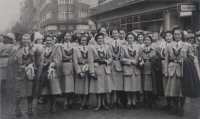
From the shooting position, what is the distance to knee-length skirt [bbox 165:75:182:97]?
547 centimetres

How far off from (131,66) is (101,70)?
68 centimetres

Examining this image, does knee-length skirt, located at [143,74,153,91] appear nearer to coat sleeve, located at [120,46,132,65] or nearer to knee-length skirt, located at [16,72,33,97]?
coat sleeve, located at [120,46,132,65]

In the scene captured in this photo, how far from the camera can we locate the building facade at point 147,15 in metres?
9.84

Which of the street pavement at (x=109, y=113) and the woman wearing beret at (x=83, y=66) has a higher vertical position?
the woman wearing beret at (x=83, y=66)

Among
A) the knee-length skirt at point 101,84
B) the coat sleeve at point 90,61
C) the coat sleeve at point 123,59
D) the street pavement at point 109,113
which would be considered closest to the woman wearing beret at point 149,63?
the coat sleeve at point 123,59

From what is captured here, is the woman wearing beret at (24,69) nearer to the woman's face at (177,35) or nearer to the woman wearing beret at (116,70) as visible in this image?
the woman wearing beret at (116,70)

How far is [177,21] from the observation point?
11195 millimetres

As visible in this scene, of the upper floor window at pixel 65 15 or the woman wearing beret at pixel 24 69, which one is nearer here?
the woman wearing beret at pixel 24 69

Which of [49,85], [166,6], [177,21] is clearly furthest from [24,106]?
[166,6]

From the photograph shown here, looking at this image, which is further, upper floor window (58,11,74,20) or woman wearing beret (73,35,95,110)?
upper floor window (58,11,74,20)

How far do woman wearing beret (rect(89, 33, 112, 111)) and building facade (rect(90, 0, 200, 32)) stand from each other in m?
3.27

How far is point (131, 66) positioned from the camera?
611cm

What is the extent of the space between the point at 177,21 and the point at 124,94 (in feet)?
19.4

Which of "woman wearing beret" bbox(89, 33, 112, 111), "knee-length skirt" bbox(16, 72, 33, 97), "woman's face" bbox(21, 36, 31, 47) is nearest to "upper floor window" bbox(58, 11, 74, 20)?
"woman wearing beret" bbox(89, 33, 112, 111)
